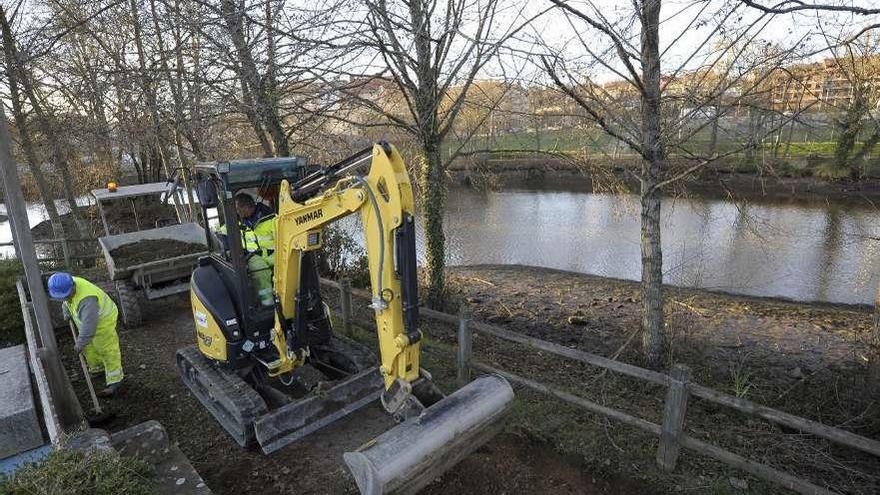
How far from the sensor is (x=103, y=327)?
6473mm

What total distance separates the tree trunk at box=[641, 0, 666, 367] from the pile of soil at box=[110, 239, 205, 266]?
25.6 feet

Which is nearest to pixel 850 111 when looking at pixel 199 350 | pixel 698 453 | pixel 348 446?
pixel 698 453

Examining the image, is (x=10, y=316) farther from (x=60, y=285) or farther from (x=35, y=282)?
(x=35, y=282)

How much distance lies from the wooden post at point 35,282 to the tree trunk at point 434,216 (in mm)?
5481

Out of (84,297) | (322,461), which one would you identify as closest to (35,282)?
(84,297)

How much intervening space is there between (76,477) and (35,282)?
2.96m

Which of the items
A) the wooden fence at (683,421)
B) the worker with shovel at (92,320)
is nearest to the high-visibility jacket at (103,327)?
the worker with shovel at (92,320)

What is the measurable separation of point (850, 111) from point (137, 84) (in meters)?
10.6

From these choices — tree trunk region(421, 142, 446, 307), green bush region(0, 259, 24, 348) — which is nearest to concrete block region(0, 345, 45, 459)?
green bush region(0, 259, 24, 348)

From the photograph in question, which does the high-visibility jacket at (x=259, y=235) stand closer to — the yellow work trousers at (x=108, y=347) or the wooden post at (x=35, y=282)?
the wooden post at (x=35, y=282)

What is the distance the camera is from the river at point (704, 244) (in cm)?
1460

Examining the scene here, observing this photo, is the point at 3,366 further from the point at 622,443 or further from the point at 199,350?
the point at 622,443

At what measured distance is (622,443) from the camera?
520 cm

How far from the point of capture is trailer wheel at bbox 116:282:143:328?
884cm
